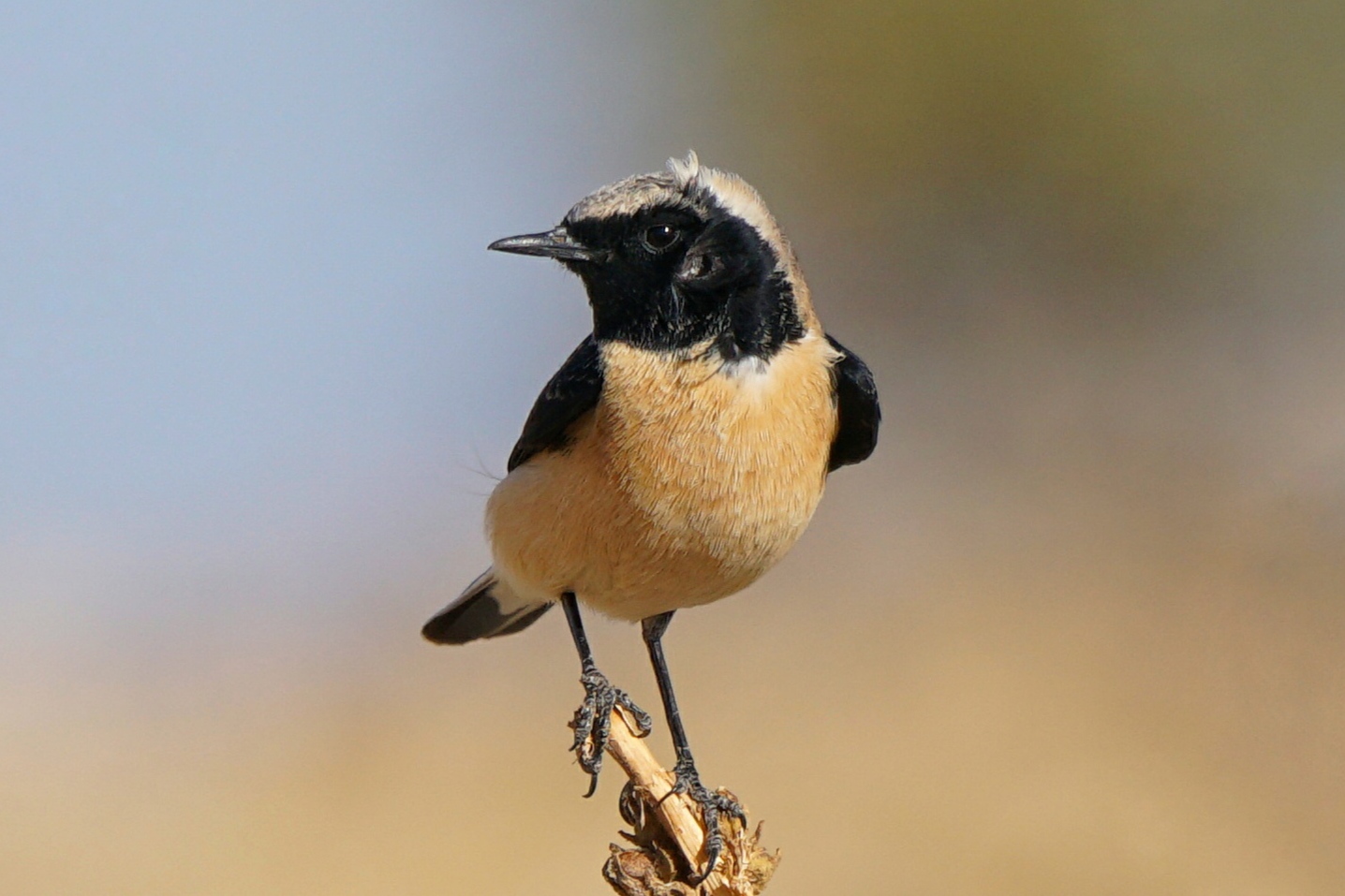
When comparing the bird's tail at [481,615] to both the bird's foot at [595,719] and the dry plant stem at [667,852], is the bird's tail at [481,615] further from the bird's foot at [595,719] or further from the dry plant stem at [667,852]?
the dry plant stem at [667,852]

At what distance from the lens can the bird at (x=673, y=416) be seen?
3.74 m

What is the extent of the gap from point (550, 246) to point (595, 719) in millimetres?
1414

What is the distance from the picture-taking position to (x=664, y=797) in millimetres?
3615

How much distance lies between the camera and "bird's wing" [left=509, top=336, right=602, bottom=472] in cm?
396

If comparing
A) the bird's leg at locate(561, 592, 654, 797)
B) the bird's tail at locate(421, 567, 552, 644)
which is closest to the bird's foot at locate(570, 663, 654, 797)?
the bird's leg at locate(561, 592, 654, 797)

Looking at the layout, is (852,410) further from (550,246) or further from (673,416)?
(550,246)

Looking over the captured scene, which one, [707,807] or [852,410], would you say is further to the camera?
[852,410]

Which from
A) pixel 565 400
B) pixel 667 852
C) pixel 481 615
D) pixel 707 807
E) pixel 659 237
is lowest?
pixel 667 852

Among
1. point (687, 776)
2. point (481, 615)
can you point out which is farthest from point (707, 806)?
point (481, 615)

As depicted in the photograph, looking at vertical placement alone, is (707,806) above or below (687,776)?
below

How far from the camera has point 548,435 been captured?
4113 mm

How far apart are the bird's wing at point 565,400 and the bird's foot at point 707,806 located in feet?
3.55

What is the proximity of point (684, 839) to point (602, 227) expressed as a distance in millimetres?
1706

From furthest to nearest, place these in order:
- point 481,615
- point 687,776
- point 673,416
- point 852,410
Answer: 1. point 481,615
2. point 852,410
3. point 687,776
4. point 673,416
